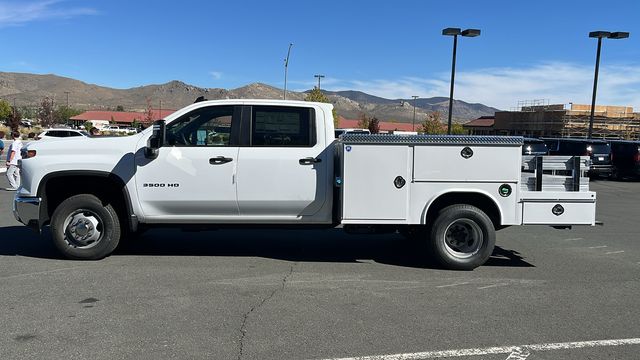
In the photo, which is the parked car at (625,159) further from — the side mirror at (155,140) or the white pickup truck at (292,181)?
the side mirror at (155,140)

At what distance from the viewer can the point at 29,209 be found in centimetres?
713

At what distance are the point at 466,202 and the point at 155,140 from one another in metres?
4.04

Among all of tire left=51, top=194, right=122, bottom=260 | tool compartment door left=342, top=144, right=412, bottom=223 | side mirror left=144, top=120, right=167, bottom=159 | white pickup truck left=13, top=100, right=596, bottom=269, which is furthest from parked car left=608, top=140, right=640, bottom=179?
tire left=51, top=194, right=122, bottom=260

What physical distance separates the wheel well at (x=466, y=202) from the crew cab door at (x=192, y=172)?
100 inches

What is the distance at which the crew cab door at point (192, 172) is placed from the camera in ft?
23.3

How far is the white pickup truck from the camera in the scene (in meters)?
7.00

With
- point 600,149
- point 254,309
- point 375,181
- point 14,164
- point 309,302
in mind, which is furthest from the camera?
point 600,149

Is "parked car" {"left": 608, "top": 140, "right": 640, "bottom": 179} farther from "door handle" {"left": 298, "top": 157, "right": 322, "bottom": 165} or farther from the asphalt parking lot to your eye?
"door handle" {"left": 298, "top": 157, "right": 322, "bottom": 165}

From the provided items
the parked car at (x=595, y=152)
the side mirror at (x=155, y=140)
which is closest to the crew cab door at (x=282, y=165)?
the side mirror at (x=155, y=140)

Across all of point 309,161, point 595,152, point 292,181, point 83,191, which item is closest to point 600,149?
point 595,152

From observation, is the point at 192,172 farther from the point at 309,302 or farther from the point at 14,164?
the point at 14,164

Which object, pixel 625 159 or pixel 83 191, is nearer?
pixel 83 191

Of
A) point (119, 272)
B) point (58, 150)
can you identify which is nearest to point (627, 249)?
point (119, 272)

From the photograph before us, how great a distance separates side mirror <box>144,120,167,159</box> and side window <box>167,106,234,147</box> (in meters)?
0.12
